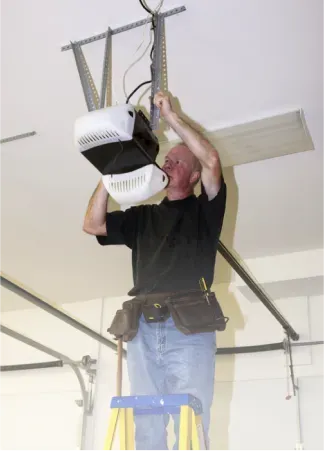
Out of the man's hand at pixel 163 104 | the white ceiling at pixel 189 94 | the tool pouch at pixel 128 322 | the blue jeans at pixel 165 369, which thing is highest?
the white ceiling at pixel 189 94

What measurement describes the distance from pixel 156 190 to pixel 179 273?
376 mm

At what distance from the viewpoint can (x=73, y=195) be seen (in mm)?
4156

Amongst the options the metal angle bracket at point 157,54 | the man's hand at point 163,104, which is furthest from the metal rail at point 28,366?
the man's hand at point 163,104

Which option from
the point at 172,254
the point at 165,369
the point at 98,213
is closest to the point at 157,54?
the point at 98,213

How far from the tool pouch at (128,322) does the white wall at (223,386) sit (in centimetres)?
264

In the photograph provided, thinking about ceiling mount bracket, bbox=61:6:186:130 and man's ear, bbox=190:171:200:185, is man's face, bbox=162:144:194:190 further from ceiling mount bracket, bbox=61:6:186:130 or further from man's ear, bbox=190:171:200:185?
ceiling mount bracket, bbox=61:6:186:130

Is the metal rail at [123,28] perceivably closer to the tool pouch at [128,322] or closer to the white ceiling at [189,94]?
the white ceiling at [189,94]

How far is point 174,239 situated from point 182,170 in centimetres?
32

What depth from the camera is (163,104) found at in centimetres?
224

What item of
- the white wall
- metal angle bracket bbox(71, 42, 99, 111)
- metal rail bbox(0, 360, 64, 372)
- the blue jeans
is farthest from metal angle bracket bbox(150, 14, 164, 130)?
metal rail bbox(0, 360, 64, 372)

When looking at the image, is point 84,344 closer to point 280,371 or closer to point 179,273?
point 280,371

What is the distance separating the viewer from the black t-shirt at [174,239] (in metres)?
2.39

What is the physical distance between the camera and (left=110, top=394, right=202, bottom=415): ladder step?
2.00m

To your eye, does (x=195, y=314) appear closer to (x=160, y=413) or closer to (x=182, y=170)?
(x=160, y=413)
